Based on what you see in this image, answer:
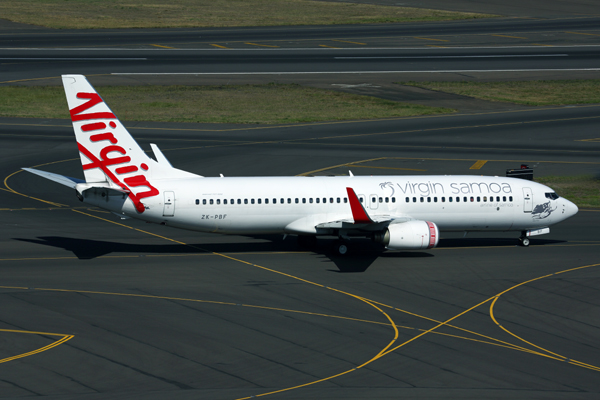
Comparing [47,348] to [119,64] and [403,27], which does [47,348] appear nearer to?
[119,64]

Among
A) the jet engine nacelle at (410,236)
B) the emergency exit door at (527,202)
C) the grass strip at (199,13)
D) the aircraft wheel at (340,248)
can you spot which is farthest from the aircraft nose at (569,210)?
the grass strip at (199,13)

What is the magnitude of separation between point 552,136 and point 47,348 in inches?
2536

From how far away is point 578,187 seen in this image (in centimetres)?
6331

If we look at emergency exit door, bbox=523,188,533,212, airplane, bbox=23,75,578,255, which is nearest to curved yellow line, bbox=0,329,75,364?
airplane, bbox=23,75,578,255

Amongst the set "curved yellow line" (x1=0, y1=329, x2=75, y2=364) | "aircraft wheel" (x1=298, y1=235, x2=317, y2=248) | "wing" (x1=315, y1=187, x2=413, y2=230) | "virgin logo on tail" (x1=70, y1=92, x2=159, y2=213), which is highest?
"virgin logo on tail" (x1=70, y1=92, x2=159, y2=213)

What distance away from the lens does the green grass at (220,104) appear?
8888 centimetres

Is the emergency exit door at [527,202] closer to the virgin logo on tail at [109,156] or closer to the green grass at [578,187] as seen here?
the green grass at [578,187]

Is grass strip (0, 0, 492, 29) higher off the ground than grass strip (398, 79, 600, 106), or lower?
higher

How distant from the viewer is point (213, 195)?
1768 inches

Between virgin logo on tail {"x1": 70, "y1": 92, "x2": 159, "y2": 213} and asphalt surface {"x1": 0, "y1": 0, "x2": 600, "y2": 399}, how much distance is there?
14.4 ft

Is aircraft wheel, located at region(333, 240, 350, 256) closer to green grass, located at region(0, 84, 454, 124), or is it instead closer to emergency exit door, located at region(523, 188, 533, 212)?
emergency exit door, located at region(523, 188, 533, 212)

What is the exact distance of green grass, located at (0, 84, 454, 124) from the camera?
8888 centimetres

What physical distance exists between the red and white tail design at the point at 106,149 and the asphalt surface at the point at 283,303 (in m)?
4.74

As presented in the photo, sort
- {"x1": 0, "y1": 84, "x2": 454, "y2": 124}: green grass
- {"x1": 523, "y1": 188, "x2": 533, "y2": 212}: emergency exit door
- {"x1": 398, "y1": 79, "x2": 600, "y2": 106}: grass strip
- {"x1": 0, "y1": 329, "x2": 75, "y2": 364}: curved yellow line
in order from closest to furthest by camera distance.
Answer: {"x1": 0, "y1": 329, "x2": 75, "y2": 364}: curved yellow line, {"x1": 523, "y1": 188, "x2": 533, "y2": 212}: emergency exit door, {"x1": 0, "y1": 84, "x2": 454, "y2": 124}: green grass, {"x1": 398, "y1": 79, "x2": 600, "y2": 106}: grass strip
